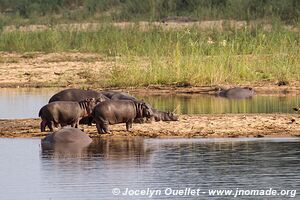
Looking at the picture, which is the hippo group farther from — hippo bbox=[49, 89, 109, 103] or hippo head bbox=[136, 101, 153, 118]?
hippo bbox=[49, 89, 109, 103]

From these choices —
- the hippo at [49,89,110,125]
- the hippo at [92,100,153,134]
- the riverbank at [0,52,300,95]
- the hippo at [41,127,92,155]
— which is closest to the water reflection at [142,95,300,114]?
A: the riverbank at [0,52,300,95]

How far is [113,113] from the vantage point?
14.4m

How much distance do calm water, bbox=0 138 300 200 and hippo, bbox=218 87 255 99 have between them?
5.26m

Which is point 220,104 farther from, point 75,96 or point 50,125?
point 50,125

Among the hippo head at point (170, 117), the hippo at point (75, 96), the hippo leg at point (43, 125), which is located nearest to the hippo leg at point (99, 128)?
the hippo leg at point (43, 125)

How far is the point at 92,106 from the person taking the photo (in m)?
14.7

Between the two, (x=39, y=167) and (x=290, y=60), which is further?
(x=290, y=60)

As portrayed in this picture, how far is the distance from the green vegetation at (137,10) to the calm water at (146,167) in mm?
15859

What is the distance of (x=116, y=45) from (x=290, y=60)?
19.6ft

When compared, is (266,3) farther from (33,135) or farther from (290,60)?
(33,135)

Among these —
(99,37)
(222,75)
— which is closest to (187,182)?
(222,75)

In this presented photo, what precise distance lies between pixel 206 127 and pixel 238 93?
4379 millimetres

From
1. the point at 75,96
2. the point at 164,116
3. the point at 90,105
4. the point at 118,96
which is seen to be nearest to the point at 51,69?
the point at 118,96

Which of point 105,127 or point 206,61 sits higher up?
point 206,61
